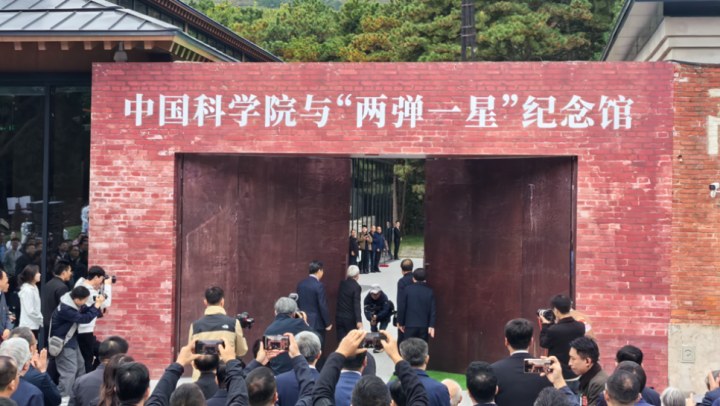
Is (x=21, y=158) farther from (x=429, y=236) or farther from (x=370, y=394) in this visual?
(x=370, y=394)

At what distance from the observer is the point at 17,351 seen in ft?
15.5

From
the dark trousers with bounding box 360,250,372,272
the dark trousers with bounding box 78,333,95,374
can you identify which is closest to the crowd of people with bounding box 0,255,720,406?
the dark trousers with bounding box 78,333,95,374

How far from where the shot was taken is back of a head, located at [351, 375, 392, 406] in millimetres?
3750

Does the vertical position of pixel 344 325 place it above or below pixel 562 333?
below

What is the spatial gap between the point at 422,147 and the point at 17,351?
18.7 feet

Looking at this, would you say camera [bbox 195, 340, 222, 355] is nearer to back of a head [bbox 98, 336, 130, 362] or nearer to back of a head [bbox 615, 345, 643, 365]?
back of a head [bbox 98, 336, 130, 362]

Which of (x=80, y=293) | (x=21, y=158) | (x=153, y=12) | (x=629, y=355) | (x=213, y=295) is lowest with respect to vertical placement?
(x=629, y=355)

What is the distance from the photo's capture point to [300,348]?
16.4 feet

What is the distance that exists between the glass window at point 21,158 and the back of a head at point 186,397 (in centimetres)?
738

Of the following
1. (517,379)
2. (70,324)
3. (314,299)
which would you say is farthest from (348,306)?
(517,379)

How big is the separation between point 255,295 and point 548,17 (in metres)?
22.6

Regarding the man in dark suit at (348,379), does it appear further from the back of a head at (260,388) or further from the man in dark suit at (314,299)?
the man in dark suit at (314,299)

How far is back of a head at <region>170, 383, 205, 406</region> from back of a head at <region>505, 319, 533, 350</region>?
2.44m

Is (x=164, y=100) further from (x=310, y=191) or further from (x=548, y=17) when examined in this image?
(x=548, y=17)
